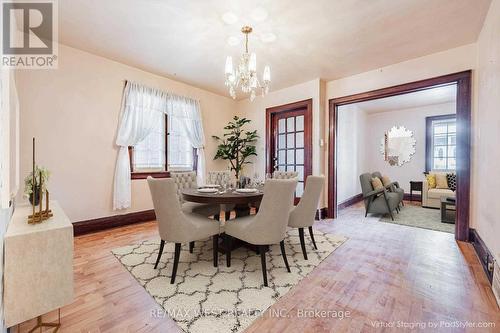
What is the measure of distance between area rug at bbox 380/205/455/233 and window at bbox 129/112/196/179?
13.1ft

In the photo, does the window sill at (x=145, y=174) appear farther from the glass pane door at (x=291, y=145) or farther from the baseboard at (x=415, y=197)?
the baseboard at (x=415, y=197)

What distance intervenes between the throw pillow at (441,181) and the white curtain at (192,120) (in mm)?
5450

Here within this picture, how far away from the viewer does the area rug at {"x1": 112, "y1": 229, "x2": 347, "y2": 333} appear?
149 centimetres

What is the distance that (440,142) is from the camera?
5852 millimetres

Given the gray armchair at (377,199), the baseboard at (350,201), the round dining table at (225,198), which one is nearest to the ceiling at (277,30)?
the round dining table at (225,198)

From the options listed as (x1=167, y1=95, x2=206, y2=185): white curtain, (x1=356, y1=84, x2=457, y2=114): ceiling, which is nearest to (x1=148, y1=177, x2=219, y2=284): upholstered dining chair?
(x1=167, y1=95, x2=206, y2=185): white curtain

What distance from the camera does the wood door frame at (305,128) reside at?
418cm

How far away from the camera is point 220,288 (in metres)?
1.81

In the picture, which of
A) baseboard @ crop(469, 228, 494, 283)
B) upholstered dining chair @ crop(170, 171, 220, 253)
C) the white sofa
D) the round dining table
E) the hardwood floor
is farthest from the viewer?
the white sofa

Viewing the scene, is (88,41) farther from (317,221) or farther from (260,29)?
(317,221)

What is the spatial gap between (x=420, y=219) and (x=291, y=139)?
2835 mm

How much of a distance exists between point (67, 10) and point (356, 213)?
17.7ft

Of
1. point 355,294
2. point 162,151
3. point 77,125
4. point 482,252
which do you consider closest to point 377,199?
point 482,252

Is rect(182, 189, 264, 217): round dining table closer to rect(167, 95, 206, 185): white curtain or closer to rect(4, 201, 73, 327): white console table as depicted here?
rect(4, 201, 73, 327): white console table
